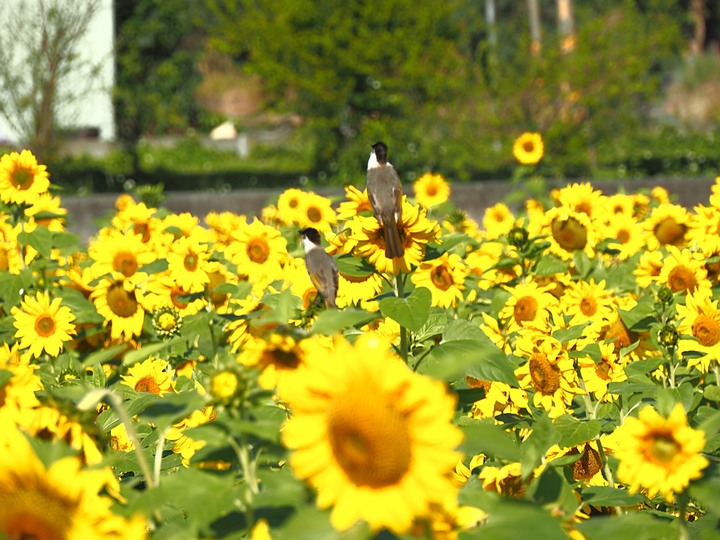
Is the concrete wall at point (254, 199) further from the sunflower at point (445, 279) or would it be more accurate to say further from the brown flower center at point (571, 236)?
the sunflower at point (445, 279)

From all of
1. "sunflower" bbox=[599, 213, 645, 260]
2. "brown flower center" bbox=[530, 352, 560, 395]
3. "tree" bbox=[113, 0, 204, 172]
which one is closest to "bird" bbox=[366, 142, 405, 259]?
"brown flower center" bbox=[530, 352, 560, 395]

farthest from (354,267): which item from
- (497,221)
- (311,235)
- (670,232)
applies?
(497,221)

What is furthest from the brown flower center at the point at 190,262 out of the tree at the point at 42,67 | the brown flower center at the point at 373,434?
the tree at the point at 42,67

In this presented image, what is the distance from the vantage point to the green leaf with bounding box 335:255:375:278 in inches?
99.0

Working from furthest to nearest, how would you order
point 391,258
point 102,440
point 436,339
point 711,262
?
1. point 711,262
2. point 436,339
3. point 391,258
4. point 102,440

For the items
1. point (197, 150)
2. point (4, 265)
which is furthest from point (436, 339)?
point (197, 150)

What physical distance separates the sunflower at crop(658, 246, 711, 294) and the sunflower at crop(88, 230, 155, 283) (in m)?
1.77

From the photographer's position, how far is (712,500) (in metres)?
1.71

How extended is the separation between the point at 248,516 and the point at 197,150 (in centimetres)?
3011

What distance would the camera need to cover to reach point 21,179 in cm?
416

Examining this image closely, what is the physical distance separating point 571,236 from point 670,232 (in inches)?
17.6

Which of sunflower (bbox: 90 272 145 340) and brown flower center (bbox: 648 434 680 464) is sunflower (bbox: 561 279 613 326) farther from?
brown flower center (bbox: 648 434 680 464)

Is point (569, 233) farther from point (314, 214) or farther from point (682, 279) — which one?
point (314, 214)

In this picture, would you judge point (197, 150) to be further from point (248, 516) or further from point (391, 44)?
point (248, 516)
